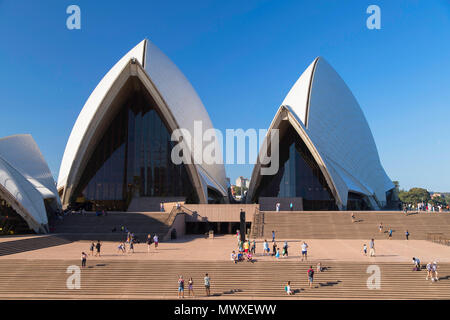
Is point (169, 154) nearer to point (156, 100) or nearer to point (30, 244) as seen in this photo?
point (156, 100)

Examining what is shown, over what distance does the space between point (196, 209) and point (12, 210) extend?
1070cm

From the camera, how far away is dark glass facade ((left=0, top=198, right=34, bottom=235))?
18.9 metres

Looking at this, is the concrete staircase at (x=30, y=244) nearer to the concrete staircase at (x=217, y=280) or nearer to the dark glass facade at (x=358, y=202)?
the concrete staircase at (x=217, y=280)

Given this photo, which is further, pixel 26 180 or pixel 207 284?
pixel 26 180

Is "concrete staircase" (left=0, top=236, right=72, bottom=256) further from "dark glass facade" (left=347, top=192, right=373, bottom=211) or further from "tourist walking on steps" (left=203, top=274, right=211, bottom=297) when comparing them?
"dark glass facade" (left=347, top=192, right=373, bottom=211)

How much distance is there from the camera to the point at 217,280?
1141 centimetres

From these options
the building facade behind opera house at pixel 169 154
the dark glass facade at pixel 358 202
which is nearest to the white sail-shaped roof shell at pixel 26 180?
the building facade behind opera house at pixel 169 154

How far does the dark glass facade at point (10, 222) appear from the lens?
18.9m

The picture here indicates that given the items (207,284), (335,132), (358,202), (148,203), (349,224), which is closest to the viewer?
(207,284)

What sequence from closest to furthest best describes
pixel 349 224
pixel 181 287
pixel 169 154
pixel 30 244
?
pixel 181 287, pixel 30 244, pixel 349 224, pixel 169 154

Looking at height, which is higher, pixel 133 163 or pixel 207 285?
pixel 133 163

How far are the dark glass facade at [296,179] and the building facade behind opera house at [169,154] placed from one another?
0.08 metres

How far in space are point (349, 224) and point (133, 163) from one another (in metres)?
17.4

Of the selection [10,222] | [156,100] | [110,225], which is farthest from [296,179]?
[10,222]
